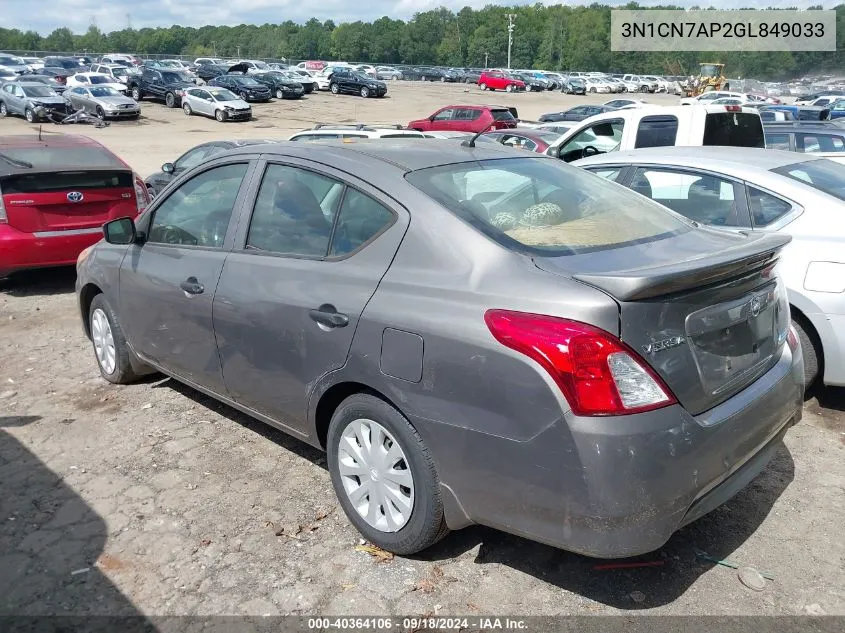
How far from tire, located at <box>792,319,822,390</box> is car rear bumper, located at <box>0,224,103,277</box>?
6.45 m

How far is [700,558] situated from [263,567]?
1879 mm

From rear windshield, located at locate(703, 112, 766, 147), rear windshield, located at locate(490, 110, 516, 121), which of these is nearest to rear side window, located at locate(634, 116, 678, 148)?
rear windshield, located at locate(703, 112, 766, 147)

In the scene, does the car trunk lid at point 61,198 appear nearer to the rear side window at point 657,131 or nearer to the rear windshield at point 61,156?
the rear windshield at point 61,156

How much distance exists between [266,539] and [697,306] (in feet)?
7.01

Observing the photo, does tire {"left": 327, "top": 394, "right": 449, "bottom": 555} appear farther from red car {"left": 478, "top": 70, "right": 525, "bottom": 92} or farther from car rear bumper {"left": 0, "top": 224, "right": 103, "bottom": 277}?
red car {"left": 478, "top": 70, "right": 525, "bottom": 92}

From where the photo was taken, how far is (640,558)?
3240 millimetres

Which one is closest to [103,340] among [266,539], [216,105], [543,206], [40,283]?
[266,539]

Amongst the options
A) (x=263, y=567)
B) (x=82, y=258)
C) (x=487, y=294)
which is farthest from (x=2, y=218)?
(x=487, y=294)

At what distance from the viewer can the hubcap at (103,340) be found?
5.27m

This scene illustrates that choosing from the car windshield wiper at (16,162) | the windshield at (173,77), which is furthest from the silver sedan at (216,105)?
the car windshield wiper at (16,162)

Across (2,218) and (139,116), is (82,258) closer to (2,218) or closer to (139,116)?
(2,218)

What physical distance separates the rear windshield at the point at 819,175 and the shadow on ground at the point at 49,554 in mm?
4566

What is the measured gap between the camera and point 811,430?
14.9 feet

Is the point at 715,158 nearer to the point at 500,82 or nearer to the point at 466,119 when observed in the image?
the point at 466,119
